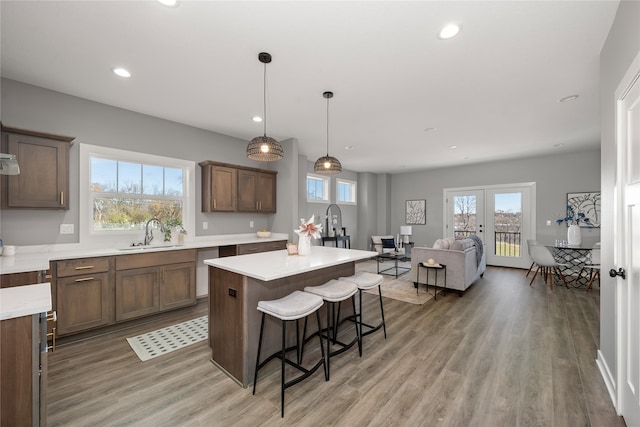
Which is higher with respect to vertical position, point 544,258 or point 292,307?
point 292,307

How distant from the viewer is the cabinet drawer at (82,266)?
2686 millimetres

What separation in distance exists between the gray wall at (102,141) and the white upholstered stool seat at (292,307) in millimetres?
2758

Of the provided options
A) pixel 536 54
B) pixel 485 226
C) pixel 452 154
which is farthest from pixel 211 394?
pixel 485 226

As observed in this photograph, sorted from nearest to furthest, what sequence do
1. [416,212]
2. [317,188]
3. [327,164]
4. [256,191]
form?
[327,164], [256,191], [317,188], [416,212]

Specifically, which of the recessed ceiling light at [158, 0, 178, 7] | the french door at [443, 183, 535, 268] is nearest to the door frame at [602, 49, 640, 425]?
the recessed ceiling light at [158, 0, 178, 7]

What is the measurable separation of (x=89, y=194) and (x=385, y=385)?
3.92m

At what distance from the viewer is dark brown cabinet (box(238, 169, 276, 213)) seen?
4.61m

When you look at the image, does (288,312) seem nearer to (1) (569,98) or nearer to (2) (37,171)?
(2) (37,171)

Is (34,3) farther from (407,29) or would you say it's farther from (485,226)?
(485,226)

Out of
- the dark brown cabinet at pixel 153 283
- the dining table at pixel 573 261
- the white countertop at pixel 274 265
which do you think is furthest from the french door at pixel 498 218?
the dark brown cabinet at pixel 153 283

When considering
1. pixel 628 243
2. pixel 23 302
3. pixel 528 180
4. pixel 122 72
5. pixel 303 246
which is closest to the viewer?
pixel 23 302

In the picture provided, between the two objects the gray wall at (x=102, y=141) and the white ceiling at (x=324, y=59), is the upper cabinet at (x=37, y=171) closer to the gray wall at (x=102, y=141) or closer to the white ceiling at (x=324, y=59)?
the gray wall at (x=102, y=141)

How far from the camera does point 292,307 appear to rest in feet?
6.39

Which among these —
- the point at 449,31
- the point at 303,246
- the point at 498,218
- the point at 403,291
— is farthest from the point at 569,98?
the point at 498,218
